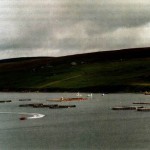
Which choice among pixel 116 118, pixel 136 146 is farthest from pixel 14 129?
pixel 136 146

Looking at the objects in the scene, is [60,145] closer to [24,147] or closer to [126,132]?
[24,147]

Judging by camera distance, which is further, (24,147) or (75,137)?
(75,137)

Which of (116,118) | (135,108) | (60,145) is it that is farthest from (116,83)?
(60,145)

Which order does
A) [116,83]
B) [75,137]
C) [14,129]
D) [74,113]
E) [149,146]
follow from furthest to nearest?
[116,83]
[74,113]
[14,129]
[75,137]
[149,146]

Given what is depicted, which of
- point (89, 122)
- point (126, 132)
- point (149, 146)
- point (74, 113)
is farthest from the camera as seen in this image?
point (74, 113)

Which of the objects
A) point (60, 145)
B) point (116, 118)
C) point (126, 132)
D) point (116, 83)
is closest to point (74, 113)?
point (116, 118)

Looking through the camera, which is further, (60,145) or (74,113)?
(74,113)

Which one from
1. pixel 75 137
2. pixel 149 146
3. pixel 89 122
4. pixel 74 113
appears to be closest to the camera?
pixel 149 146

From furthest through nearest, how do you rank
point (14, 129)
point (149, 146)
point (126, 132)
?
1. point (14, 129)
2. point (126, 132)
3. point (149, 146)

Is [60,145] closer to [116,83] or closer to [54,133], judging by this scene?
[54,133]
